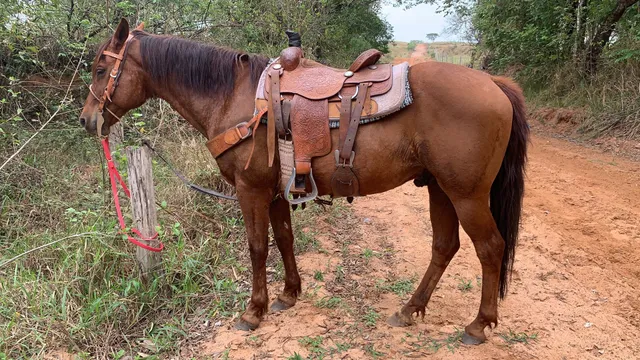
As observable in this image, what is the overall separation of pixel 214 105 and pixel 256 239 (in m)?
0.94

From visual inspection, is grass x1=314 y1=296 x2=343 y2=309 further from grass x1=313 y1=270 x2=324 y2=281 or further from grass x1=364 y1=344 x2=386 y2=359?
grass x1=364 y1=344 x2=386 y2=359

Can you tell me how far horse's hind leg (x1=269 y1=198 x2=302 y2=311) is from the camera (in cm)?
294

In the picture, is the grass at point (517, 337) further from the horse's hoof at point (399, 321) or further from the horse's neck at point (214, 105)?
the horse's neck at point (214, 105)

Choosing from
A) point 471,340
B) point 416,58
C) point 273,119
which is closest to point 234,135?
point 273,119

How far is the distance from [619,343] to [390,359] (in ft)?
5.03

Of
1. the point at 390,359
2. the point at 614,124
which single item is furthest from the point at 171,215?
the point at 614,124

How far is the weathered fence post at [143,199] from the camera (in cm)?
279

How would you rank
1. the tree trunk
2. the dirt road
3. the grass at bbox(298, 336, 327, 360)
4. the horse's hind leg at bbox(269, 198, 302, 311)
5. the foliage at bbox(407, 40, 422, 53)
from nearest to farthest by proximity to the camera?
1. the grass at bbox(298, 336, 327, 360)
2. the dirt road
3. the horse's hind leg at bbox(269, 198, 302, 311)
4. the tree trunk
5. the foliage at bbox(407, 40, 422, 53)

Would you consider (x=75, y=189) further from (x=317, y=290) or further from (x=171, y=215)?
(x=317, y=290)

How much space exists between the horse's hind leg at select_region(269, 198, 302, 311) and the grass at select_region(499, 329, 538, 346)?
1.50m

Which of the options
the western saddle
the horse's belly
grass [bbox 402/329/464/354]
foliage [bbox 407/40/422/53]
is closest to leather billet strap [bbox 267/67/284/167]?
the western saddle

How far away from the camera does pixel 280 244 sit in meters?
2.99

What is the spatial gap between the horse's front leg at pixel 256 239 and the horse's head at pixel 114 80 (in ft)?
3.13

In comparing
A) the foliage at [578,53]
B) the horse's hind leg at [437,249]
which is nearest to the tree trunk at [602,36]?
the foliage at [578,53]
